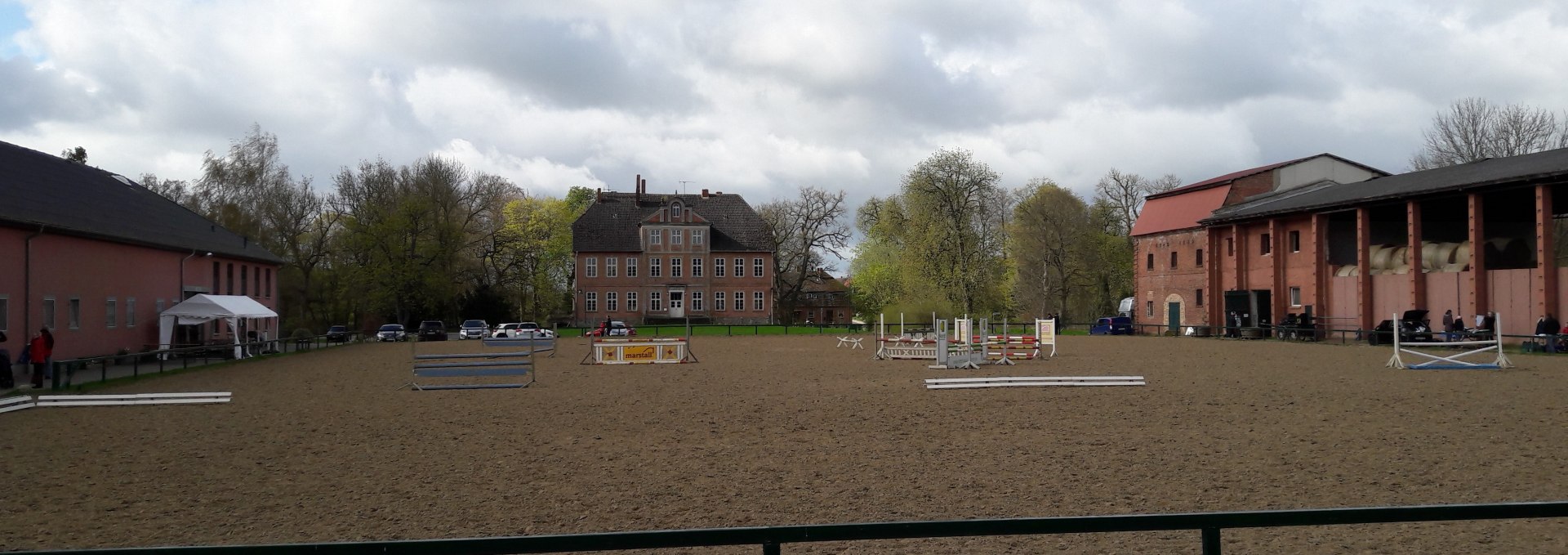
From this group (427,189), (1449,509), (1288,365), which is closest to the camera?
(1449,509)

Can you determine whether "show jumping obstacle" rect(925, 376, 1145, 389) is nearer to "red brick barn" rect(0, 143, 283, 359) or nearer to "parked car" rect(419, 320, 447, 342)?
"red brick barn" rect(0, 143, 283, 359)

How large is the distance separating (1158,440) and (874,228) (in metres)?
63.7

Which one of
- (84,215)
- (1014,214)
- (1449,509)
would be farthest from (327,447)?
(1014,214)

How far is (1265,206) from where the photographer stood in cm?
5103

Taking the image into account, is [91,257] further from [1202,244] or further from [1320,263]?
[1202,244]

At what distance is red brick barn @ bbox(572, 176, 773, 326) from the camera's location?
269ft

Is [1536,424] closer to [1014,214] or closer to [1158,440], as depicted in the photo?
[1158,440]

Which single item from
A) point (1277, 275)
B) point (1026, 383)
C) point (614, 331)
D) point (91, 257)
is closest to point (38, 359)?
point (91, 257)

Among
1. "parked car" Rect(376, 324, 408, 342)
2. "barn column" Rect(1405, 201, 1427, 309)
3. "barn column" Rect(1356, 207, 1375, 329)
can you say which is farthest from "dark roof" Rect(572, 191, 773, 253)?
"barn column" Rect(1405, 201, 1427, 309)

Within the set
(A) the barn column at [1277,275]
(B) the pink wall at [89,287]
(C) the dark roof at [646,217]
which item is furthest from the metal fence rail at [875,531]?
(C) the dark roof at [646,217]

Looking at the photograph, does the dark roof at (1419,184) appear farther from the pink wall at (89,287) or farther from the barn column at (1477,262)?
the pink wall at (89,287)

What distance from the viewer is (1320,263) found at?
153 feet

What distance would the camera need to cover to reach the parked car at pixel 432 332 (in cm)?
6022

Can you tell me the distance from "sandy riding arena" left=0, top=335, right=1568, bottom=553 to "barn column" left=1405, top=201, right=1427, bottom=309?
20.1 meters
